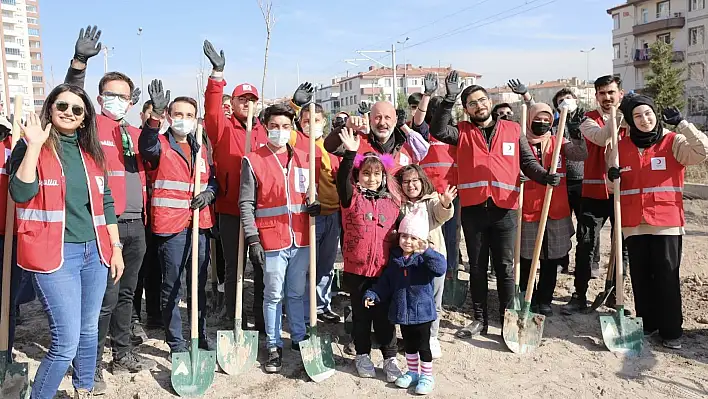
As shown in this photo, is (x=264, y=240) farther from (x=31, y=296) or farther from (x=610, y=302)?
(x=610, y=302)

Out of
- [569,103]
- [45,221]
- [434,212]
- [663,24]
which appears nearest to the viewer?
[45,221]

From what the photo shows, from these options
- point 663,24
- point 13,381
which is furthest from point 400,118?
point 663,24

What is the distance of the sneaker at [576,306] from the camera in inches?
220

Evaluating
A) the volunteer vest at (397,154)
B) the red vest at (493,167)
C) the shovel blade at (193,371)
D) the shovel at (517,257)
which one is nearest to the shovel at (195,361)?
the shovel blade at (193,371)

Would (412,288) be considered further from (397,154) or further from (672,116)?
(672,116)

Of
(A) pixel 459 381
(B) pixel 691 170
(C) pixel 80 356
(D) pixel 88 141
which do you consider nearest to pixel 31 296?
(C) pixel 80 356

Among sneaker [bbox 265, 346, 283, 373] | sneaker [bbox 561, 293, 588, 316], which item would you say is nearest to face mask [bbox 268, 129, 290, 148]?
sneaker [bbox 265, 346, 283, 373]

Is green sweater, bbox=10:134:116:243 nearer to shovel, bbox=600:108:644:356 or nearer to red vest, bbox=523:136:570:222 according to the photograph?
red vest, bbox=523:136:570:222

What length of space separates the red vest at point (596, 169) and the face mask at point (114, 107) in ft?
14.0

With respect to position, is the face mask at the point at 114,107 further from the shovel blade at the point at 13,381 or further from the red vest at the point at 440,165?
the red vest at the point at 440,165

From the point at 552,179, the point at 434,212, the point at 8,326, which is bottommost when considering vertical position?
the point at 8,326

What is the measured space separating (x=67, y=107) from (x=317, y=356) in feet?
7.94

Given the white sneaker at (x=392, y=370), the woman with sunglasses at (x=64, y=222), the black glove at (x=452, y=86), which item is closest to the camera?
the woman with sunglasses at (x=64, y=222)

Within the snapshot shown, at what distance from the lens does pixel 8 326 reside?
3.69m
